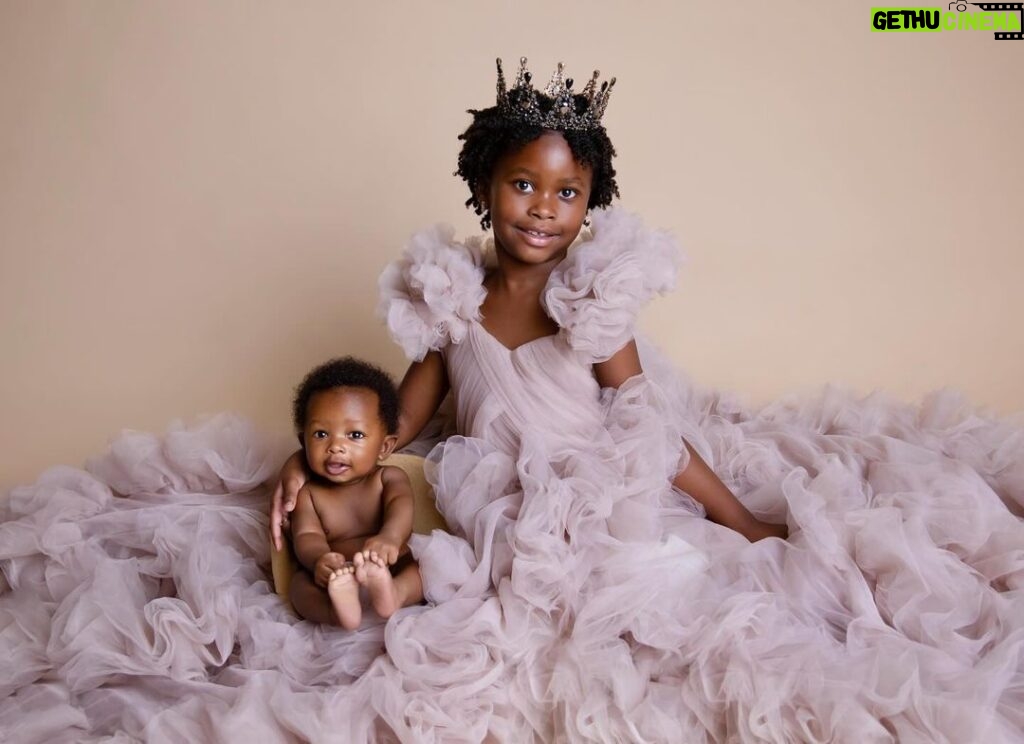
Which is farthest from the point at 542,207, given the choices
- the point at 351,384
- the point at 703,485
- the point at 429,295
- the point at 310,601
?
the point at 310,601

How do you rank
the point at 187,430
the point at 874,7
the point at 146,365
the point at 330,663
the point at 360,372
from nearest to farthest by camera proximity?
the point at 330,663 < the point at 360,372 < the point at 187,430 < the point at 146,365 < the point at 874,7

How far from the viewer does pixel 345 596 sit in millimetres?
1826

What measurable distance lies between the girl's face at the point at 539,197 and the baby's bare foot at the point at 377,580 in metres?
0.72

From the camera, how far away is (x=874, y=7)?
376 centimetres

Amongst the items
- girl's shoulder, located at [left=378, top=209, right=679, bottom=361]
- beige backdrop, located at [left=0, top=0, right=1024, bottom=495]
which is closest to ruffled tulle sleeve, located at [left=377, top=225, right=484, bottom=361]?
girl's shoulder, located at [left=378, top=209, right=679, bottom=361]

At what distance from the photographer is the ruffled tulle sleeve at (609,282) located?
2.08m

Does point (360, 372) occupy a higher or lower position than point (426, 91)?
lower

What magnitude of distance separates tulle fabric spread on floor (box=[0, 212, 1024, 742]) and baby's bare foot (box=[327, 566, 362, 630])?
0.06 metres

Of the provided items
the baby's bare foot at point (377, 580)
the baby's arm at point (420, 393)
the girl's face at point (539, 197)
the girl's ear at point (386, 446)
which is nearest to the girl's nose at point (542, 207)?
the girl's face at point (539, 197)

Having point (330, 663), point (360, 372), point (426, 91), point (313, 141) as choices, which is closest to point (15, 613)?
point (330, 663)

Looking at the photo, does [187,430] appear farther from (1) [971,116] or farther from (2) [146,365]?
(1) [971,116]

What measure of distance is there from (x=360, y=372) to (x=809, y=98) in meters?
2.34

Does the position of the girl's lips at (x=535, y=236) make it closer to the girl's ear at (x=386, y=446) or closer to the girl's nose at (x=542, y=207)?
the girl's nose at (x=542, y=207)

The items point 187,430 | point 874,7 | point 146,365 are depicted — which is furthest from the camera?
point 874,7
